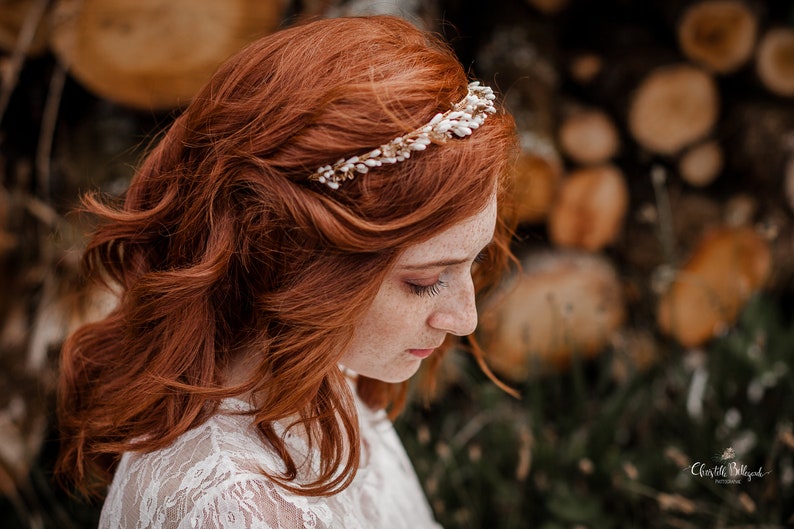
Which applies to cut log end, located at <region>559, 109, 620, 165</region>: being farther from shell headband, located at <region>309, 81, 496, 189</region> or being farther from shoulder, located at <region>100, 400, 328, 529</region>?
shoulder, located at <region>100, 400, 328, 529</region>

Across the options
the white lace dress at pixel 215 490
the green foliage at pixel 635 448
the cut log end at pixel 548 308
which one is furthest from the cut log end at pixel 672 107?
the white lace dress at pixel 215 490

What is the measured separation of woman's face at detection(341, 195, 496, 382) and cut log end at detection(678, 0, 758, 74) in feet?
4.66

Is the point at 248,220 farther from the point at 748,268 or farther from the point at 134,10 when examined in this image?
the point at 748,268

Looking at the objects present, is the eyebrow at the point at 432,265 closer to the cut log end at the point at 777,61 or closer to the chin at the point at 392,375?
the chin at the point at 392,375

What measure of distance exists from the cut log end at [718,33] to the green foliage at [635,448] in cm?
73

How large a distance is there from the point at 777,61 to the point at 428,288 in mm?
1665

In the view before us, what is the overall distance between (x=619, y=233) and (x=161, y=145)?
1565 mm

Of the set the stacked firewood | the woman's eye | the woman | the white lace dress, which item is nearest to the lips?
the woman

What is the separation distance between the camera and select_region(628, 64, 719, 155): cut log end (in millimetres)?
2127

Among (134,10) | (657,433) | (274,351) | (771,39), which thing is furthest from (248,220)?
(771,39)

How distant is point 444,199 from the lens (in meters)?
0.95

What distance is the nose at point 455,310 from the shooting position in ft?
3.52

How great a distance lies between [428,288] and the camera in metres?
1.05

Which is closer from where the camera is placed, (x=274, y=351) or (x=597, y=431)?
(x=274, y=351)
